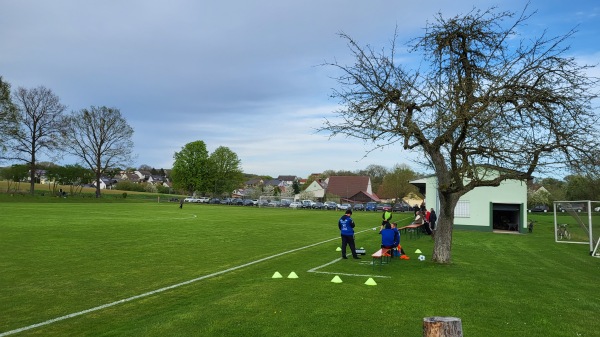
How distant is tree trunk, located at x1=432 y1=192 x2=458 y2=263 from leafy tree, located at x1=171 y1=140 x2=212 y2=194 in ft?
276

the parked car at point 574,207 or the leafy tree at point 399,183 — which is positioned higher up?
the leafy tree at point 399,183

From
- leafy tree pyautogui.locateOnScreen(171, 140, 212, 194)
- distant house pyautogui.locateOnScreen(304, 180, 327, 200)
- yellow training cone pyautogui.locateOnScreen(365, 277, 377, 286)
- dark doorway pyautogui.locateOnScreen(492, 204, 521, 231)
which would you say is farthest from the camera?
distant house pyautogui.locateOnScreen(304, 180, 327, 200)

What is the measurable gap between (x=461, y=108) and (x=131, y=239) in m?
14.0

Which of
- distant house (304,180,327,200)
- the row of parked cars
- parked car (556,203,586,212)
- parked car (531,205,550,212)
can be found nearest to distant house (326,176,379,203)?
distant house (304,180,327,200)

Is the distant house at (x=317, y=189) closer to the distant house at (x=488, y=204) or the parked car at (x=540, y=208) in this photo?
the parked car at (x=540, y=208)

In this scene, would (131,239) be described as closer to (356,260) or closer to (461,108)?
(356,260)

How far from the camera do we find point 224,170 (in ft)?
329

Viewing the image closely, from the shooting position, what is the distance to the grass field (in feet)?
22.1

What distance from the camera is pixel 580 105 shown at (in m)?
11.5

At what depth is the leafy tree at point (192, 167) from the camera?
3698 inches

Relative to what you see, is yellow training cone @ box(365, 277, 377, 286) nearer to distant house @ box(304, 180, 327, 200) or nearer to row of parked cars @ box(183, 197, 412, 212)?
row of parked cars @ box(183, 197, 412, 212)

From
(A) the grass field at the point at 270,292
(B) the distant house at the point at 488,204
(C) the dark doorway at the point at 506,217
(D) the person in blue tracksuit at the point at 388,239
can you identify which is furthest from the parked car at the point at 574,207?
(D) the person in blue tracksuit at the point at 388,239

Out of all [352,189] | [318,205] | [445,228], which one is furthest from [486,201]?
[352,189]

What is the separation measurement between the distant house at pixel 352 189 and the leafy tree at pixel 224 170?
21.5 metres
